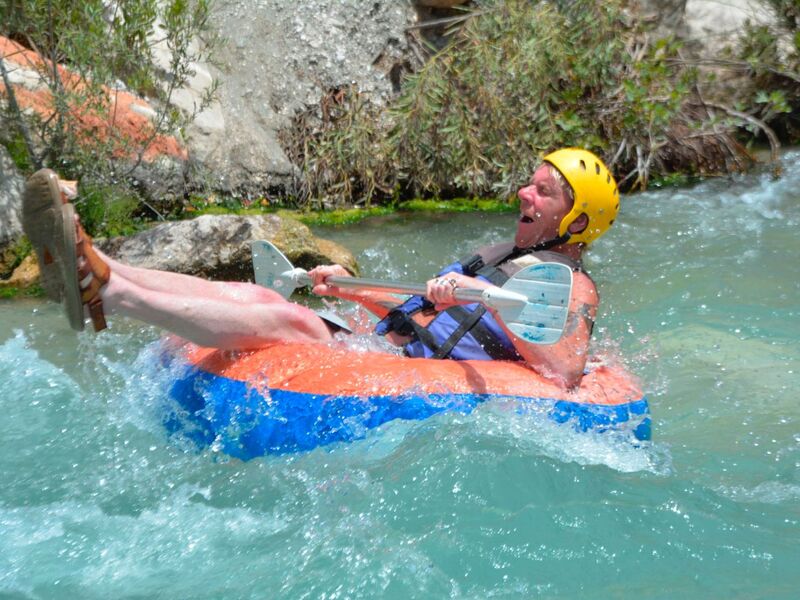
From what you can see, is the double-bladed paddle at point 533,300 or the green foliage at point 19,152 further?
the green foliage at point 19,152

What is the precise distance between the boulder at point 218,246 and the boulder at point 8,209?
509 mm

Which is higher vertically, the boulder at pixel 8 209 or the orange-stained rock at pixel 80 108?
the orange-stained rock at pixel 80 108

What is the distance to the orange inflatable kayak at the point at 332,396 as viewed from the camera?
324 cm

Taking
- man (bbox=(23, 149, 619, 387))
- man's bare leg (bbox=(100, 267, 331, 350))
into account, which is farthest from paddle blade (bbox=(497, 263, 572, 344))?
man's bare leg (bbox=(100, 267, 331, 350))

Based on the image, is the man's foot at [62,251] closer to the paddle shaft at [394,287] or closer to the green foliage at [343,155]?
the paddle shaft at [394,287]

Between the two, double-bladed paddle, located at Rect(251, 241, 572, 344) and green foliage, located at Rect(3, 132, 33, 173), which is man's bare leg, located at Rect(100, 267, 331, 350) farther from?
green foliage, located at Rect(3, 132, 33, 173)

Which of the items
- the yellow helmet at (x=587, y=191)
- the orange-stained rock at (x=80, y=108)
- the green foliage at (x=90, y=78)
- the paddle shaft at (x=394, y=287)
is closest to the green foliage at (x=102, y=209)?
the green foliage at (x=90, y=78)

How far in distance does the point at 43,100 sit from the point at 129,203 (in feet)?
2.72

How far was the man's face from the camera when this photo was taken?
3.77 metres

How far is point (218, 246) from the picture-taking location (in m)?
5.66

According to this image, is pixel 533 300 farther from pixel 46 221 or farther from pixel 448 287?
pixel 46 221

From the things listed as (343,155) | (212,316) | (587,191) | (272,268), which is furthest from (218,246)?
(587,191)

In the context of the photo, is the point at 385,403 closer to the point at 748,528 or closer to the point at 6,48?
the point at 748,528

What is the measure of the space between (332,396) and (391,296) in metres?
0.94
